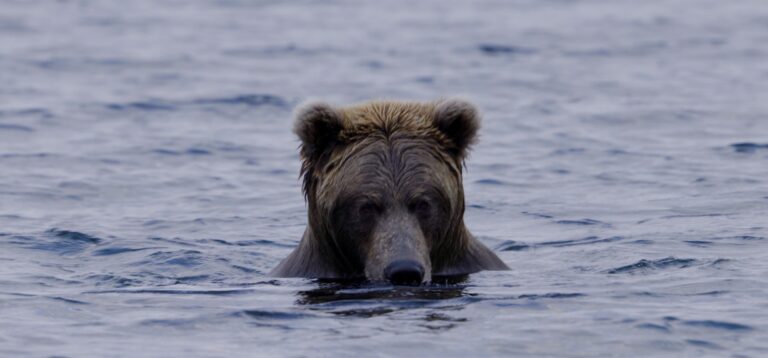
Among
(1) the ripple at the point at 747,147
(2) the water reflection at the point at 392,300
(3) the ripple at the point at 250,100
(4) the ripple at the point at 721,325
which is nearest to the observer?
(4) the ripple at the point at 721,325

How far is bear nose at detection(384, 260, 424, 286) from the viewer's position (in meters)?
9.80

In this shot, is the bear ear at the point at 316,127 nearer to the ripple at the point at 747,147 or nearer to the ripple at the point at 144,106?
the ripple at the point at 747,147

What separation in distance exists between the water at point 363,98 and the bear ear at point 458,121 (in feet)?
3.11

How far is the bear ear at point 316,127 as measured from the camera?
34.7 feet

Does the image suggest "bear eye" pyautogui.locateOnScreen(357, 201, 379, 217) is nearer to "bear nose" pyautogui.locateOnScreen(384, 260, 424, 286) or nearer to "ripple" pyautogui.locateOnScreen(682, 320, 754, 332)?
"bear nose" pyautogui.locateOnScreen(384, 260, 424, 286)

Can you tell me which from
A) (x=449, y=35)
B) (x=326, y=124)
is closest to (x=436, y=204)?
(x=326, y=124)

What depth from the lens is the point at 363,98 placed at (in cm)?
2314

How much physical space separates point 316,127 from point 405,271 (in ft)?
4.57

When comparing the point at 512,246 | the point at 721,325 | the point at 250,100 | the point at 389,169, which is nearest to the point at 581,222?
the point at 512,246

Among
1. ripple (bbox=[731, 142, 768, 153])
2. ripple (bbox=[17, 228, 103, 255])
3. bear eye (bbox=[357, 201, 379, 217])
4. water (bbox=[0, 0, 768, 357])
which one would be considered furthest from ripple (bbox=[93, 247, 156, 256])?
ripple (bbox=[731, 142, 768, 153])

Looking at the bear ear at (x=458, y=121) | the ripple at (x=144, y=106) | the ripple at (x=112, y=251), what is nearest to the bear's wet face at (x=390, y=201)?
the bear ear at (x=458, y=121)

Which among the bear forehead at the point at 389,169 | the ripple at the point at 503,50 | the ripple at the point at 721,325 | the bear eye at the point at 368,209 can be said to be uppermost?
the ripple at the point at 503,50

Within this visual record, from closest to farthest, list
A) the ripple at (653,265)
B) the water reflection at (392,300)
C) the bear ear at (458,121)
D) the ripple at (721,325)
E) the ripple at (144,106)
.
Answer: the ripple at (721,325) < the water reflection at (392,300) < the bear ear at (458,121) < the ripple at (653,265) < the ripple at (144,106)

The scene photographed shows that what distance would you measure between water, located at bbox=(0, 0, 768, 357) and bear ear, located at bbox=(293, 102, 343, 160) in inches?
35.8
